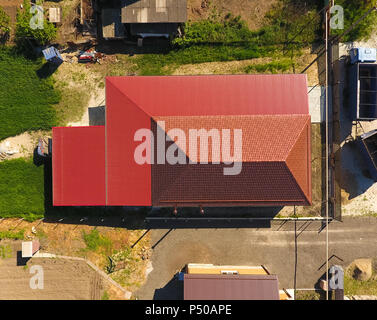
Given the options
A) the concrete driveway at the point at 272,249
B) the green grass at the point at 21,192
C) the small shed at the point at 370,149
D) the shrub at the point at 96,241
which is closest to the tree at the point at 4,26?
the green grass at the point at 21,192

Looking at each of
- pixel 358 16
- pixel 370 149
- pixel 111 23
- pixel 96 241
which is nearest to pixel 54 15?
pixel 111 23

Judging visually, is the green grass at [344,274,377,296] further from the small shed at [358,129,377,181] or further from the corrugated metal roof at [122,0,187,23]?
the corrugated metal roof at [122,0,187,23]

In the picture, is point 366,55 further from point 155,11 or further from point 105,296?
point 105,296

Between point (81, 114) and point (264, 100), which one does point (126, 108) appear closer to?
point (81, 114)

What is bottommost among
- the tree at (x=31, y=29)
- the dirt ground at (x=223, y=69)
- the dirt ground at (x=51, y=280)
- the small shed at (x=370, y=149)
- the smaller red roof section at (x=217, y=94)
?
the dirt ground at (x=51, y=280)

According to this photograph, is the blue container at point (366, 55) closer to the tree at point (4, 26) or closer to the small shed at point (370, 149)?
the small shed at point (370, 149)
